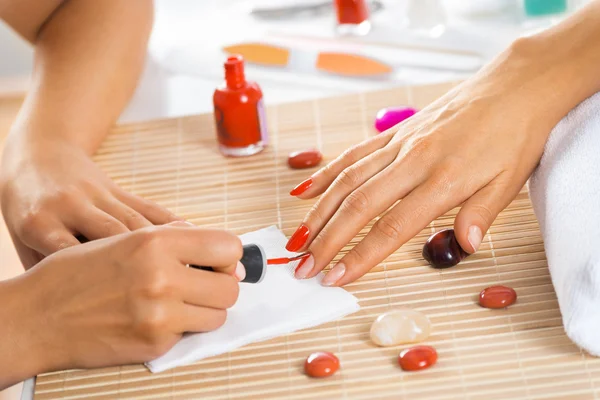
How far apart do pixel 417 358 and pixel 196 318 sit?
24 cm

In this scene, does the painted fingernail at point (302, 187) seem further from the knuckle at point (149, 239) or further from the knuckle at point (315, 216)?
the knuckle at point (149, 239)

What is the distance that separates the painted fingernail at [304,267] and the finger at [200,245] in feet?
0.44

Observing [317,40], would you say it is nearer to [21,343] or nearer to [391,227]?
[391,227]

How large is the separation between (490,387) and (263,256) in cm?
32

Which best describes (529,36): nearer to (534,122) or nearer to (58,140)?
(534,122)

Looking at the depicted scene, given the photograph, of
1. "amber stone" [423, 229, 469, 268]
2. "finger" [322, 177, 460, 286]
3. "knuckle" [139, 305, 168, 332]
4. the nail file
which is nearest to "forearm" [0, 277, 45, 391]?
"knuckle" [139, 305, 168, 332]

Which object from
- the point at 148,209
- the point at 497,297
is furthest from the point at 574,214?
the point at 148,209

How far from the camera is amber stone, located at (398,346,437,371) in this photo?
33.3 inches

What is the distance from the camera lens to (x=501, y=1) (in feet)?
5.44

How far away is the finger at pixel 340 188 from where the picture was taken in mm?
1080

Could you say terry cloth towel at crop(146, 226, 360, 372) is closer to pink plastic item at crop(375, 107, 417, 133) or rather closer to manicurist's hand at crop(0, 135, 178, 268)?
manicurist's hand at crop(0, 135, 178, 268)

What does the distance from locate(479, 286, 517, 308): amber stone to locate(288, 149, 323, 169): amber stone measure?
0.40m

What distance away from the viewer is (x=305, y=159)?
4.11 ft

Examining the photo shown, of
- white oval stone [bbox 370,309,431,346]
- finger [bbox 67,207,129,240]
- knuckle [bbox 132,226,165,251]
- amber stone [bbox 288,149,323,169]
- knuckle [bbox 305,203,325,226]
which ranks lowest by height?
amber stone [bbox 288,149,323,169]
